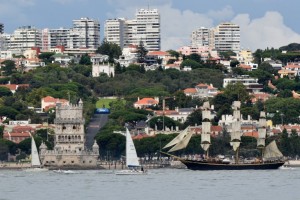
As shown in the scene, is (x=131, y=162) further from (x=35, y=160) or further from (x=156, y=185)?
(x=35, y=160)

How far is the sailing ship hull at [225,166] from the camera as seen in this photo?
155625 mm

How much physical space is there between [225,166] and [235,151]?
31.9 feet

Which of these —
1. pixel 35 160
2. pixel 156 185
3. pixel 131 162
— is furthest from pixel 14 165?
pixel 156 185

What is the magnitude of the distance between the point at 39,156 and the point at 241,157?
18.4 m

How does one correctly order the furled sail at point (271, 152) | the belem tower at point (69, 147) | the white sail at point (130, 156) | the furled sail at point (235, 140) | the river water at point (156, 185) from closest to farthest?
the river water at point (156, 185) < the white sail at point (130, 156) < the furled sail at point (271, 152) < the furled sail at point (235, 140) < the belem tower at point (69, 147)

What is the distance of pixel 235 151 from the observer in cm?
16600

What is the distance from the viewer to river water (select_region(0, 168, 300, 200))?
117 metres

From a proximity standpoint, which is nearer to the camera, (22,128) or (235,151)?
(235,151)

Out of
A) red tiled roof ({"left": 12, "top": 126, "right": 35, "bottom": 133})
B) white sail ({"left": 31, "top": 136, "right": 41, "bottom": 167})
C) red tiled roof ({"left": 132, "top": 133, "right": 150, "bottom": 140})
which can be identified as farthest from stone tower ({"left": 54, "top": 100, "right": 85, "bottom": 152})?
red tiled roof ({"left": 12, "top": 126, "right": 35, "bottom": 133})

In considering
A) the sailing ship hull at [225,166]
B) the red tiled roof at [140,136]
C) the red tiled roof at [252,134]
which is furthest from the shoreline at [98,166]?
the red tiled roof at [252,134]

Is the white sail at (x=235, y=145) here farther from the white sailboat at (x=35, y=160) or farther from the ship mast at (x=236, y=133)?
the white sailboat at (x=35, y=160)

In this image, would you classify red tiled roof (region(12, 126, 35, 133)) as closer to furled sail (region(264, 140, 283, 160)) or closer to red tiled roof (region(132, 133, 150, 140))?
red tiled roof (region(132, 133, 150, 140))

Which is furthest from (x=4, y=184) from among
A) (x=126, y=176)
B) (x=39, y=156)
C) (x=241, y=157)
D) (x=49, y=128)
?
(x=49, y=128)

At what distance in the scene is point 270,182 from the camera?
431 feet
